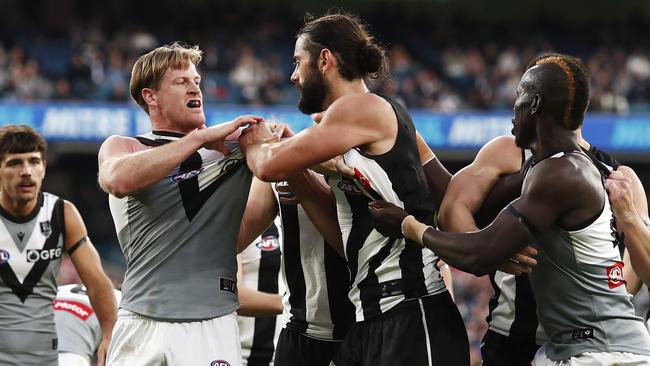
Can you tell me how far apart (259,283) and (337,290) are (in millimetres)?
1473

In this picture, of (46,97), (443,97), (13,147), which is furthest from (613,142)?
(13,147)

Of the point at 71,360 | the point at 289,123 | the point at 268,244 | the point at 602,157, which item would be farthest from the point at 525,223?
the point at 289,123

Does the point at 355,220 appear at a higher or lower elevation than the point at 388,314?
higher

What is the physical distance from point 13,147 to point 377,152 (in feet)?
9.34

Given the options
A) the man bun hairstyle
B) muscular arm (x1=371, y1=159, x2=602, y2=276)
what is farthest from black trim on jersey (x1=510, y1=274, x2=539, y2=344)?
the man bun hairstyle

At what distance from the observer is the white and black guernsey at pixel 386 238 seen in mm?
4703

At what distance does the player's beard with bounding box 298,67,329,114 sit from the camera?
16.3 feet

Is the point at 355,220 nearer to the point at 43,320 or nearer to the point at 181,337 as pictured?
the point at 181,337

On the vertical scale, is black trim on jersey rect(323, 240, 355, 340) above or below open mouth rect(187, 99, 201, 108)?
below

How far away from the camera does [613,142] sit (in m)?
21.9

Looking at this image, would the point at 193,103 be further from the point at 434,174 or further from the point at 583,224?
the point at 583,224

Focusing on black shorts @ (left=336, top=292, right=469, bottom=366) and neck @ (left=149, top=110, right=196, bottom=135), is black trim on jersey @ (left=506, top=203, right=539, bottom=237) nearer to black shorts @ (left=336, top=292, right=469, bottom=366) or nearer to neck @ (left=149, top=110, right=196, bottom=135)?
black shorts @ (left=336, top=292, right=469, bottom=366)

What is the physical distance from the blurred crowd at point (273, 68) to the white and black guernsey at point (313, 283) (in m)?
14.1

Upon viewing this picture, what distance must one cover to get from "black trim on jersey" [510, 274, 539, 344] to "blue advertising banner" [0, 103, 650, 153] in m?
15.1
